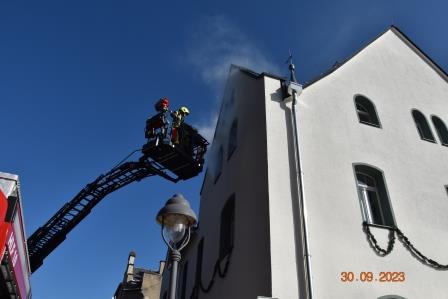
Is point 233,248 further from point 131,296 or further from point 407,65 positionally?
point 131,296

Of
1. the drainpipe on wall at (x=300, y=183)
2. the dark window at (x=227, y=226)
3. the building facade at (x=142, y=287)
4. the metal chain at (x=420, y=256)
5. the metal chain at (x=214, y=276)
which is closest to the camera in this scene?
the drainpipe on wall at (x=300, y=183)

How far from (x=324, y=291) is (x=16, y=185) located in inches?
258

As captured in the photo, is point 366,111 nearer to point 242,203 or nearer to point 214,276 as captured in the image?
point 242,203

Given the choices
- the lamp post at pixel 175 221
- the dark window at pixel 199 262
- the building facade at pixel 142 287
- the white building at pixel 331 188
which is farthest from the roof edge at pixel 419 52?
the building facade at pixel 142 287

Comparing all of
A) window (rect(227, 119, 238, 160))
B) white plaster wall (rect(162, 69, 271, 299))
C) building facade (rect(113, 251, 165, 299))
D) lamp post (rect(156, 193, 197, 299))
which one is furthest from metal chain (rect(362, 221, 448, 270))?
building facade (rect(113, 251, 165, 299))

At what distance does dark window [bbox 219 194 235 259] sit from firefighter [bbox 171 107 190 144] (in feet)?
14.3

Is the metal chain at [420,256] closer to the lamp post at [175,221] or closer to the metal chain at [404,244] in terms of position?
the metal chain at [404,244]

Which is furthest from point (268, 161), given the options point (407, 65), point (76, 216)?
point (76, 216)

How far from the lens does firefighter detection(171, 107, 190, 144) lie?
52.5ft

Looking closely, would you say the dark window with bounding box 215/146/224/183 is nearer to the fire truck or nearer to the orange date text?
the fire truck

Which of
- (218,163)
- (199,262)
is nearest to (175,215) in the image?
(199,262)

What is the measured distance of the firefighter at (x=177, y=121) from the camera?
16.0m

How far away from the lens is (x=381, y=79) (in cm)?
1418

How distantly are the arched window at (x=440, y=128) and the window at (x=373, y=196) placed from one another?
13.3 feet
